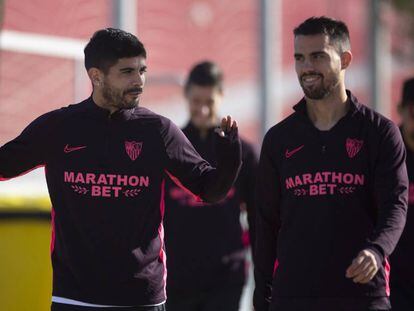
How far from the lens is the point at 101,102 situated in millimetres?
5855

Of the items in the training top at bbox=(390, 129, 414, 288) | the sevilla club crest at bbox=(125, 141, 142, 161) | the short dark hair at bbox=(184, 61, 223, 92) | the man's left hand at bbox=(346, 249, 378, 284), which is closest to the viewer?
the man's left hand at bbox=(346, 249, 378, 284)

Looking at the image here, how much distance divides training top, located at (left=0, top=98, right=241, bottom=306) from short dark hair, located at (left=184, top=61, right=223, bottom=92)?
2.17m

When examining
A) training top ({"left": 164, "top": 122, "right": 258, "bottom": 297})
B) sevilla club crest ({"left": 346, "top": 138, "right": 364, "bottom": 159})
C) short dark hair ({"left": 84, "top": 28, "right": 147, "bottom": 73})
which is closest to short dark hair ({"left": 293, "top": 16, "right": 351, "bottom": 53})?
sevilla club crest ({"left": 346, "top": 138, "right": 364, "bottom": 159})

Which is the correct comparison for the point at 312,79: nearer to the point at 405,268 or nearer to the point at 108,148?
the point at 108,148

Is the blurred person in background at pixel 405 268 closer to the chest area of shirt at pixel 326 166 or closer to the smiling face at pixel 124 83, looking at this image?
the chest area of shirt at pixel 326 166

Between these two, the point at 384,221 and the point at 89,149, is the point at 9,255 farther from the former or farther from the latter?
the point at 384,221

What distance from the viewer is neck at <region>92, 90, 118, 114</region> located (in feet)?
19.1

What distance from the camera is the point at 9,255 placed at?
810 centimetres

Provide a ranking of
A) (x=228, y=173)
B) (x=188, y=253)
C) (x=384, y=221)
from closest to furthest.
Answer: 1. (x=384, y=221)
2. (x=228, y=173)
3. (x=188, y=253)

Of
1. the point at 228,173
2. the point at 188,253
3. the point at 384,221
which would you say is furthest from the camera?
the point at 188,253

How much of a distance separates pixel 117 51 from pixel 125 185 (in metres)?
0.67

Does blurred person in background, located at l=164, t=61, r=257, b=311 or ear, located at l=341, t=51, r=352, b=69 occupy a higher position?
ear, located at l=341, t=51, r=352, b=69

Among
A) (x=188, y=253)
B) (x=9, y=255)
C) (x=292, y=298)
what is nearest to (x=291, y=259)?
(x=292, y=298)

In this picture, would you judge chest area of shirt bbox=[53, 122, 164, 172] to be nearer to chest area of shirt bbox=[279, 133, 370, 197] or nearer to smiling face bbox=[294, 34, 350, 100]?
chest area of shirt bbox=[279, 133, 370, 197]
